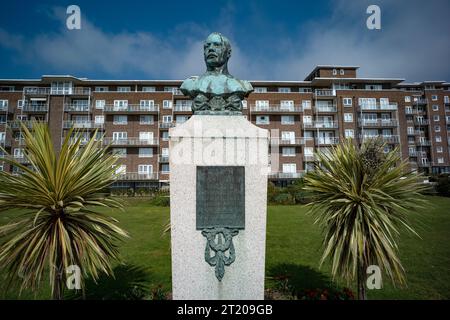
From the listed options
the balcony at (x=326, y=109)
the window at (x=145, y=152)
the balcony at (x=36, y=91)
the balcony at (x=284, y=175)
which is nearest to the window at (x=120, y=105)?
the window at (x=145, y=152)

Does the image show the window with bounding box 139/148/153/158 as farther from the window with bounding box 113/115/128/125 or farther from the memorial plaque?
the memorial plaque

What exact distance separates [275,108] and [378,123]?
57.1 ft

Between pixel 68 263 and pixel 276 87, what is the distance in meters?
51.1

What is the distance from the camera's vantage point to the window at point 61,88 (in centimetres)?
5019

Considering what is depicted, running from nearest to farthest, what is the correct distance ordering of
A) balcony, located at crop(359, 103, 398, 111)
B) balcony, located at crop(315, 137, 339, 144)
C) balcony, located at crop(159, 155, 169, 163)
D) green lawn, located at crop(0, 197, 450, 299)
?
green lawn, located at crop(0, 197, 450, 299)
balcony, located at crop(159, 155, 169, 163)
balcony, located at crop(315, 137, 339, 144)
balcony, located at crop(359, 103, 398, 111)

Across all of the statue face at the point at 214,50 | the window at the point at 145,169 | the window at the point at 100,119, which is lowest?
the statue face at the point at 214,50

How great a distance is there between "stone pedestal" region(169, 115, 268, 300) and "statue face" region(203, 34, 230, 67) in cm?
134

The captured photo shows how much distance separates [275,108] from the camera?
166 feet

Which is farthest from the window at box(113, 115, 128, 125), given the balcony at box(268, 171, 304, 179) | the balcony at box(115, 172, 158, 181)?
the balcony at box(268, 171, 304, 179)

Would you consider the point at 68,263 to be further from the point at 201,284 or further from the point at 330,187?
the point at 330,187

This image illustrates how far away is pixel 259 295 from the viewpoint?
5840 millimetres

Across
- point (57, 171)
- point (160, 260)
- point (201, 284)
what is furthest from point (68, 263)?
point (160, 260)

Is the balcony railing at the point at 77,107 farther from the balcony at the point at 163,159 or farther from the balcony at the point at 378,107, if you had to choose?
the balcony at the point at 378,107

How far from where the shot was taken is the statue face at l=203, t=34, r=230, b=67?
638 centimetres
